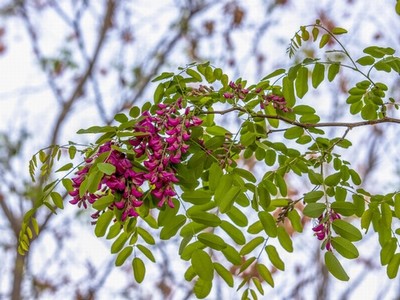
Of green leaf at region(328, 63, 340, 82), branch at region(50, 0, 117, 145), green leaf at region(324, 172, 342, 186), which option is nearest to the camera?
green leaf at region(324, 172, 342, 186)

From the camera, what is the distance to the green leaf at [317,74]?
3.99 ft

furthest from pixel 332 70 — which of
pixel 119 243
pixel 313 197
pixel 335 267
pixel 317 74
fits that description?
pixel 119 243

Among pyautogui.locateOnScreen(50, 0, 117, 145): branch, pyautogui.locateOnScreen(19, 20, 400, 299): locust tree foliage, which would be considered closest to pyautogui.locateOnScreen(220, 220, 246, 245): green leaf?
pyautogui.locateOnScreen(19, 20, 400, 299): locust tree foliage

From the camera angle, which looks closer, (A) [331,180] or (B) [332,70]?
(A) [331,180]

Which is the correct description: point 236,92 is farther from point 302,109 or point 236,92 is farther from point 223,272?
point 223,272

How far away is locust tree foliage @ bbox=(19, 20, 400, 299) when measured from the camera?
0.96 m

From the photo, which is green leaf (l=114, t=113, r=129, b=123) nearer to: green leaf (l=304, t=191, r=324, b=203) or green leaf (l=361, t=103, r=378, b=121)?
green leaf (l=304, t=191, r=324, b=203)

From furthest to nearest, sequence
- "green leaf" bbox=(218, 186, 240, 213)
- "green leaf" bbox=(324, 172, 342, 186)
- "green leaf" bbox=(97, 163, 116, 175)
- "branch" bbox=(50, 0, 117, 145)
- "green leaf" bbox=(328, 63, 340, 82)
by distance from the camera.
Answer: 1. "branch" bbox=(50, 0, 117, 145)
2. "green leaf" bbox=(328, 63, 340, 82)
3. "green leaf" bbox=(324, 172, 342, 186)
4. "green leaf" bbox=(218, 186, 240, 213)
5. "green leaf" bbox=(97, 163, 116, 175)

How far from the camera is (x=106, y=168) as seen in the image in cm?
88

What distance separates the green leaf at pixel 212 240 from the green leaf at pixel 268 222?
9 cm

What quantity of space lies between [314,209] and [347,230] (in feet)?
0.20

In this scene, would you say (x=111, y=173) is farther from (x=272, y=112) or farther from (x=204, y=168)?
(x=272, y=112)

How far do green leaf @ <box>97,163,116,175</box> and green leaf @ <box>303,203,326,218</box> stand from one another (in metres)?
0.31

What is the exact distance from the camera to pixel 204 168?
1.06m
